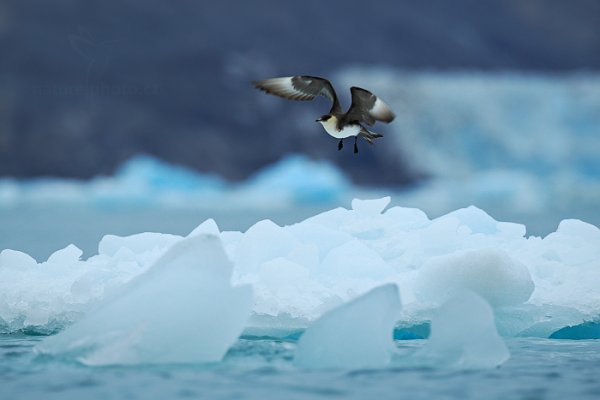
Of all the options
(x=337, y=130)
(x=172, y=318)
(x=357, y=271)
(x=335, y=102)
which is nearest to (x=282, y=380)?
(x=172, y=318)

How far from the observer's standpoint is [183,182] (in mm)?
23344

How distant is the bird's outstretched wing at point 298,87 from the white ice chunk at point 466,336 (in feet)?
4.61

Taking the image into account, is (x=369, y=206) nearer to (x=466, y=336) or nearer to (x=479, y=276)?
(x=479, y=276)

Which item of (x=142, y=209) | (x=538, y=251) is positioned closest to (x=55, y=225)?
(x=142, y=209)

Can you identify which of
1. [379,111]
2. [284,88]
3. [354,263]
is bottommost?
[354,263]

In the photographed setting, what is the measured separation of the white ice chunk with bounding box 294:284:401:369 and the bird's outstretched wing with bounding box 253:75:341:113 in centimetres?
135

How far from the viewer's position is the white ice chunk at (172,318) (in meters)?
4.76

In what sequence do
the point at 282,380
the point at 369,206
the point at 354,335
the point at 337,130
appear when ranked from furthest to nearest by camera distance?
the point at 369,206
the point at 337,130
the point at 354,335
the point at 282,380

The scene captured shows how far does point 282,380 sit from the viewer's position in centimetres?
445

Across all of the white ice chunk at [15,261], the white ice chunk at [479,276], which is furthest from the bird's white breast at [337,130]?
the white ice chunk at [15,261]

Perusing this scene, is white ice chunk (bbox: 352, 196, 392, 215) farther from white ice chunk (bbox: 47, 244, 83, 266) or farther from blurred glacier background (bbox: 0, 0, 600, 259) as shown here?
blurred glacier background (bbox: 0, 0, 600, 259)

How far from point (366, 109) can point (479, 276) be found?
3.56 feet

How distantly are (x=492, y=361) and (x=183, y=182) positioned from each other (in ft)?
62.1

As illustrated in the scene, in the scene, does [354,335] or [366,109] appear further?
[366,109]
